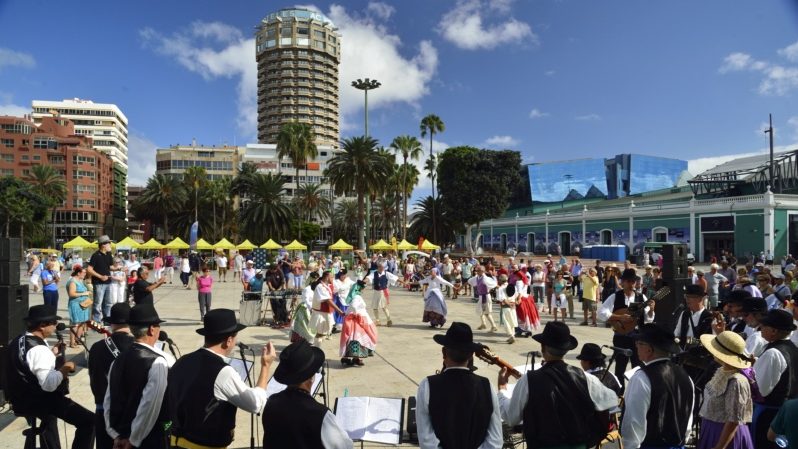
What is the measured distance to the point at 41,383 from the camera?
4.26 m

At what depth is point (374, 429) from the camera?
4.31 metres

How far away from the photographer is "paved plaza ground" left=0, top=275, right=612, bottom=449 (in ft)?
24.2

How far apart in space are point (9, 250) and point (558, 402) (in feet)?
26.3

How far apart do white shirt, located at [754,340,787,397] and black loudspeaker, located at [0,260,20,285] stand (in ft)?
30.4

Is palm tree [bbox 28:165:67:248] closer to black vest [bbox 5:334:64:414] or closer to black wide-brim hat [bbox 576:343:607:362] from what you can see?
black vest [bbox 5:334:64:414]

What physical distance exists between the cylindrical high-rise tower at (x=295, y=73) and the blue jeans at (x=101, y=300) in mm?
109619

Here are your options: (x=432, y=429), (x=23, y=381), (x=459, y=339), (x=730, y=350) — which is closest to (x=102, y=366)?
(x=23, y=381)

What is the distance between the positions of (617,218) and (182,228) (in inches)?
2364

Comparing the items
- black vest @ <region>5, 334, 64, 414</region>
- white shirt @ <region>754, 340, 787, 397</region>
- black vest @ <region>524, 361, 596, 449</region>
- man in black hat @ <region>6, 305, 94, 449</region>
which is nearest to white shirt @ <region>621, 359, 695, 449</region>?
black vest @ <region>524, 361, 596, 449</region>

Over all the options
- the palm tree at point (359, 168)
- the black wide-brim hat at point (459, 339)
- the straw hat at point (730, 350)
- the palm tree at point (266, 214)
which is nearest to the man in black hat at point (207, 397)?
the black wide-brim hat at point (459, 339)

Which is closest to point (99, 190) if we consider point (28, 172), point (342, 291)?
point (28, 172)

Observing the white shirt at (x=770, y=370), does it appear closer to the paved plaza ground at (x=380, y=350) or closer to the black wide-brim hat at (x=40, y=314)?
the paved plaza ground at (x=380, y=350)

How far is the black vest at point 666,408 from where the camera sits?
346 cm

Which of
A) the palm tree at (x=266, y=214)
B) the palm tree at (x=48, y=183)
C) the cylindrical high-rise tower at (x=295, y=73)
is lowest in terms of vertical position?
the palm tree at (x=266, y=214)
